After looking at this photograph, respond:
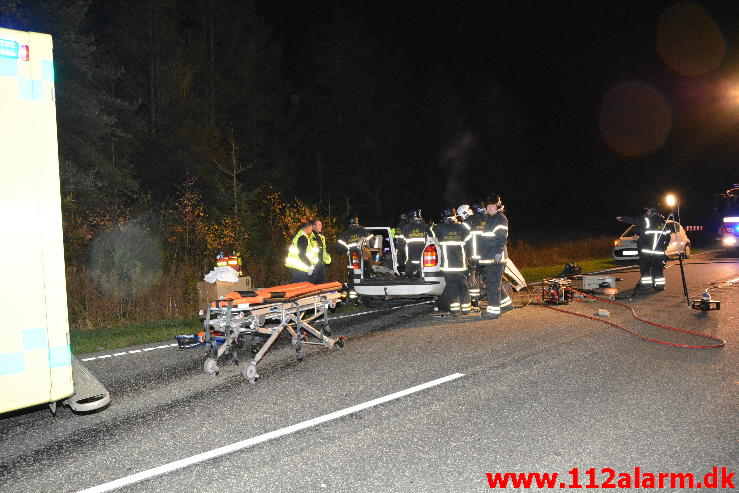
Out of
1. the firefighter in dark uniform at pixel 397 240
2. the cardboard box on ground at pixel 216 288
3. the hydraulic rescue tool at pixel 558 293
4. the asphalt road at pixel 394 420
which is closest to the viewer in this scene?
the asphalt road at pixel 394 420

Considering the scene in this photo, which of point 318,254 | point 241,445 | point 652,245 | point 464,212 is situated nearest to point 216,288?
point 318,254

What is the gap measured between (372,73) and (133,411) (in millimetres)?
42291

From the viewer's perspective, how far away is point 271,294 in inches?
284

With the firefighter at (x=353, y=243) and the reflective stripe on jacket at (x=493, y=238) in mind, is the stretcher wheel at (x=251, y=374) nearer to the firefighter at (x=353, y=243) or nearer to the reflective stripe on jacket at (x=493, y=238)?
the firefighter at (x=353, y=243)

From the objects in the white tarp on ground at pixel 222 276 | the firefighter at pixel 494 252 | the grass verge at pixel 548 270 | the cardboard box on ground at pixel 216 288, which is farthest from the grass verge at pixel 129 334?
the grass verge at pixel 548 270

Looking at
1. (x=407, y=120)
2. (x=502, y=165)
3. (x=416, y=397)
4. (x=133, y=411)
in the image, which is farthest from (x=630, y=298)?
(x=502, y=165)

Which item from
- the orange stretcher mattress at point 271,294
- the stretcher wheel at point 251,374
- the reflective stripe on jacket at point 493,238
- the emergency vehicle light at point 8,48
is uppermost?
the emergency vehicle light at point 8,48

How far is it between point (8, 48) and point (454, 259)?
8.02 meters

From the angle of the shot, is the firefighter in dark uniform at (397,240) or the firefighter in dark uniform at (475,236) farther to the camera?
the firefighter in dark uniform at (397,240)

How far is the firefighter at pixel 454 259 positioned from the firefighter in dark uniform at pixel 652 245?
502 cm

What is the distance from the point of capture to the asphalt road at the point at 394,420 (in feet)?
13.6

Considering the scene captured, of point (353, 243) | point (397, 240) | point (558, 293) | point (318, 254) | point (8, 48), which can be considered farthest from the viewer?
point (558, 293)

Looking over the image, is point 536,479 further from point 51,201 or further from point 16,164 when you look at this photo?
point 16,164

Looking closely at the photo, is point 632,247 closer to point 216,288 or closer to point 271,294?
point 216,288
